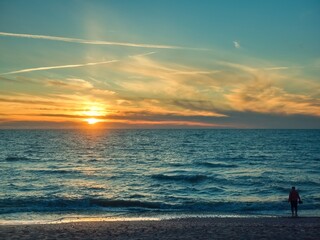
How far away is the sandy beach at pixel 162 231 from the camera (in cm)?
1623

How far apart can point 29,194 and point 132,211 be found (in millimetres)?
11171

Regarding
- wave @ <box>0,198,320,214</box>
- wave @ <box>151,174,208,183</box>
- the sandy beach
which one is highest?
the sandy beach

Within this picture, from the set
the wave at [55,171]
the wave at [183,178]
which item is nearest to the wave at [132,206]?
the wave at [183,178]

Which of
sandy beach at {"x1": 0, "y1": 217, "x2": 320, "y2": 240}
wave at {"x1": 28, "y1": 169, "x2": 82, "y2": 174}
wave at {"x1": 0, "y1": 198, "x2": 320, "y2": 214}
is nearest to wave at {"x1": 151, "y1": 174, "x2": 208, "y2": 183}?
wave at {"x1": 0, "y1": 198, "x2": 320, "y2": 214}

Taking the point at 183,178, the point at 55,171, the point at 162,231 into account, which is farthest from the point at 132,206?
the point at 55,171

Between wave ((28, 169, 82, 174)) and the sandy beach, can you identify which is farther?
wave ((28, 169, 82, 174))

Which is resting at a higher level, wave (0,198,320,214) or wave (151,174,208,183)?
wave (151,174,208,183)

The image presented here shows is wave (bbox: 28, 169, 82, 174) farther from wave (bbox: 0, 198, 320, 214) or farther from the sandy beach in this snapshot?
the sandy beach

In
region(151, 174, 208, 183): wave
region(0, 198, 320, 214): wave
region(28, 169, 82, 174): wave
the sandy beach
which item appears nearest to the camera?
the sandy beach

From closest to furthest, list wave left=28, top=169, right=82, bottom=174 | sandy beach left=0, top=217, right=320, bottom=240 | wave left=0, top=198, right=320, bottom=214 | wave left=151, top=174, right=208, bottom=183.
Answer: sandy beach left=0, top=217, right=320, bottom=240, wave left=0, top=198, right=320, bottom=214, wave left=151, top=174, right=208, bottom=183, wave left=28, top=169, right=82, bottom=174

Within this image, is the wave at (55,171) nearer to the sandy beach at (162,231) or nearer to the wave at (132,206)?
the wave at (132,206)

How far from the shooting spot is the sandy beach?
16.2m

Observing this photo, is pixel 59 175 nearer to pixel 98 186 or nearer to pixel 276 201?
pixel 98 186

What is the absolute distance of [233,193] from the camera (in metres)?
33.2
